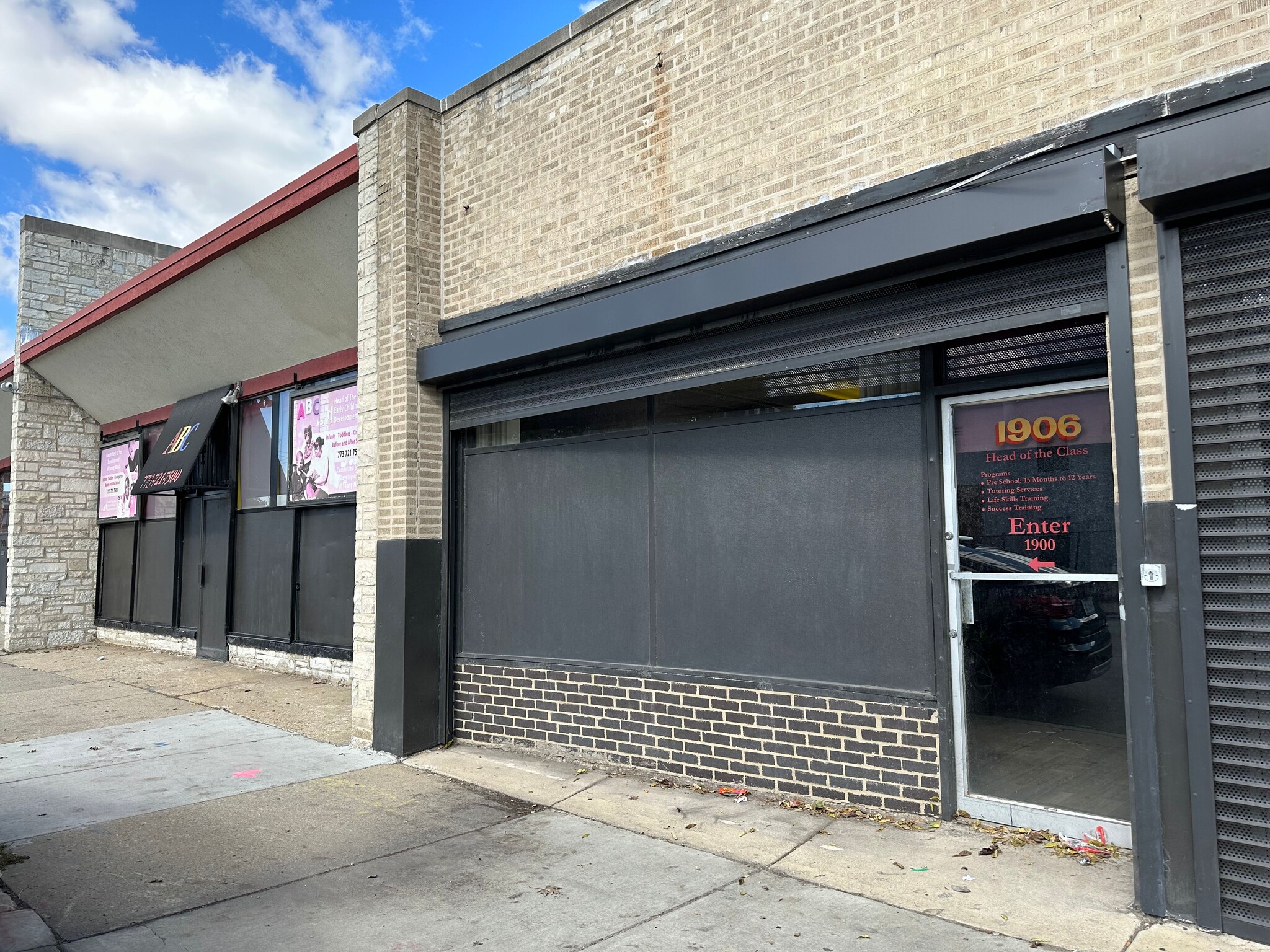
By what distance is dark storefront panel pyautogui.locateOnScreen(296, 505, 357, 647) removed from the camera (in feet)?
35.3

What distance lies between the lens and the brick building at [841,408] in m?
3.93

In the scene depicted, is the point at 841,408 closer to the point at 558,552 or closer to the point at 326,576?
the point at 558,552

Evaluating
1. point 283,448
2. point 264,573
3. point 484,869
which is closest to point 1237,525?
point 484,869

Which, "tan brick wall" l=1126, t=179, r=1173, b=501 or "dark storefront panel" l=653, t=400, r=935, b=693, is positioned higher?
"tan brick wall" l=1126, t=179, r=1173, b=501

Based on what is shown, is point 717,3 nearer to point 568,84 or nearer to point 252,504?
point 568,84

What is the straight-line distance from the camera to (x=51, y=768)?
7137mm

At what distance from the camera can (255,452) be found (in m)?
12.8

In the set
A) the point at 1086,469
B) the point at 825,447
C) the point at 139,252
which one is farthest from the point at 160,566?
the point at 1086,469

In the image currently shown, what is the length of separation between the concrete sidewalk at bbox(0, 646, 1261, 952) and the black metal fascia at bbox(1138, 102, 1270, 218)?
3167 millimetres

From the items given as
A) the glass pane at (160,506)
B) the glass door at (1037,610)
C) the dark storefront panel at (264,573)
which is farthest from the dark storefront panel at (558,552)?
the glass pane at (160,506)

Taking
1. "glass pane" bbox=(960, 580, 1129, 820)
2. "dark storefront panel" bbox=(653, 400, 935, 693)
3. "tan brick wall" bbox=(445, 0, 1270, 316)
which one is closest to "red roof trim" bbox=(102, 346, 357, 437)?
"tan brick wall" bbox=(445, 0, 1270, 316)

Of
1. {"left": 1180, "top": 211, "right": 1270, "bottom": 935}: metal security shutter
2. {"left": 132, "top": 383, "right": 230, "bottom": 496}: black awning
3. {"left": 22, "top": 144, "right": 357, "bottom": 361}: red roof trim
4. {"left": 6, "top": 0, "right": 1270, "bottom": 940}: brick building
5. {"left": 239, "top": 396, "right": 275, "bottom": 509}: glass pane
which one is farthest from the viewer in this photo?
{"left": 132, "top": 383, "right": 230, "bottom": 496}: black awning

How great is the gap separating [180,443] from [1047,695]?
12679 mm

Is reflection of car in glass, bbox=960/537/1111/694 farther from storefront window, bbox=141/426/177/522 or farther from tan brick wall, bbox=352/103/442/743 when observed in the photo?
storefront window, bbox=141/426/177/522
